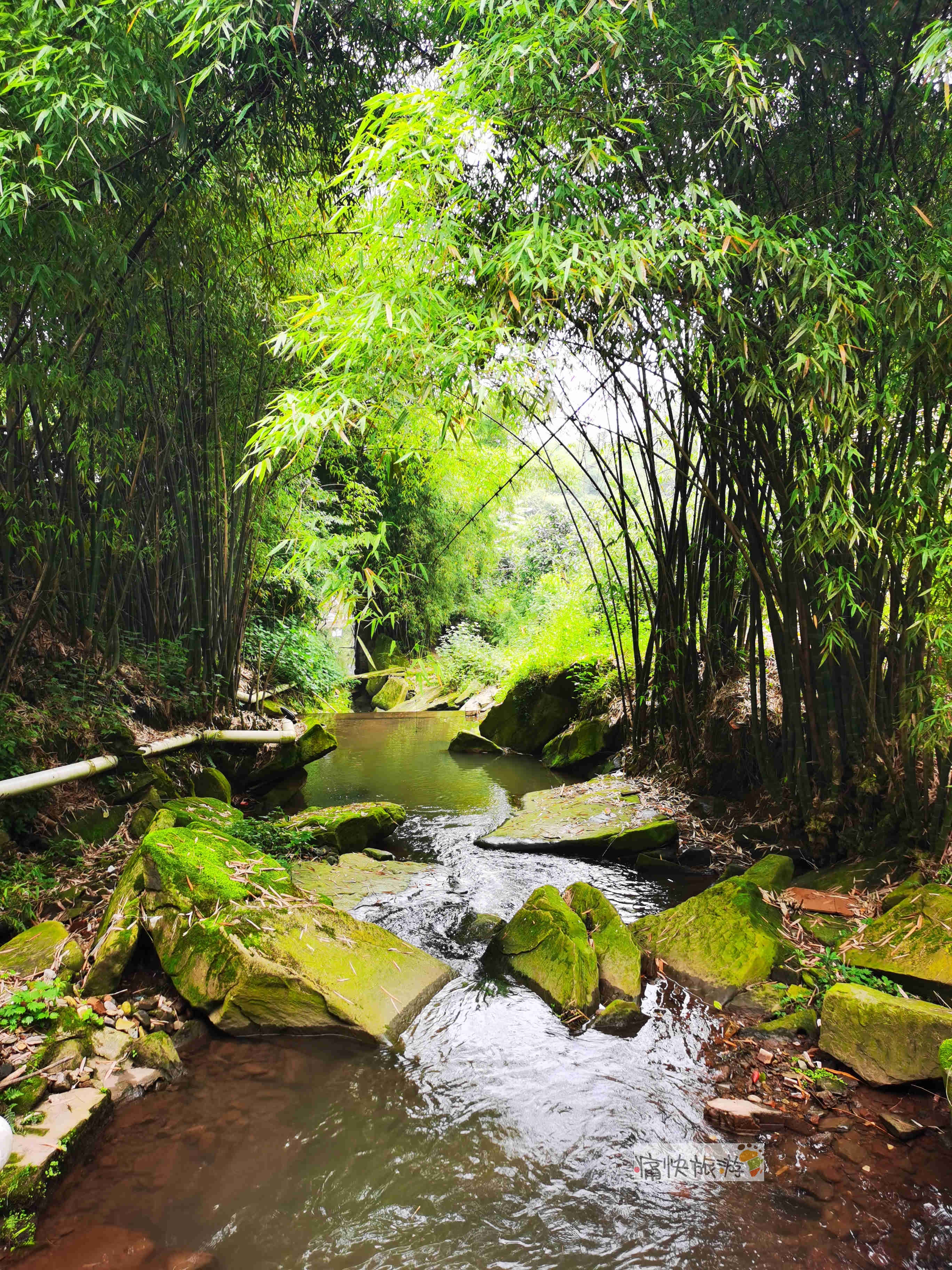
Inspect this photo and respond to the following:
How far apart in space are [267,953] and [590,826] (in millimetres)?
2285

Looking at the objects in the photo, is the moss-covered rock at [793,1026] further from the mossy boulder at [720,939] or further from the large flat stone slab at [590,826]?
the large flat stone slab at [590,826]

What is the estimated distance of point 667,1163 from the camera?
1706 mm

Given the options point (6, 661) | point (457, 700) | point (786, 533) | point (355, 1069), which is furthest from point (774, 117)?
point (457, 700)

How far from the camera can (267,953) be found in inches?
92.2

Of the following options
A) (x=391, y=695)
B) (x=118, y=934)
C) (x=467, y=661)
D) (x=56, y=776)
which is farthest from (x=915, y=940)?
(x=391, y=695)

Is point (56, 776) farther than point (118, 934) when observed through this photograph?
Yes

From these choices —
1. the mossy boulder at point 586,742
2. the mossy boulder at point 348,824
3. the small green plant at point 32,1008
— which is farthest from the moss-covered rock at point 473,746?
the small green plant at point 32,1008

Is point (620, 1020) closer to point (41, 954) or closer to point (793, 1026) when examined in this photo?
point (793, 1026)

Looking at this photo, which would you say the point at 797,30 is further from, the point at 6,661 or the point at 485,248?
the point at 6,661

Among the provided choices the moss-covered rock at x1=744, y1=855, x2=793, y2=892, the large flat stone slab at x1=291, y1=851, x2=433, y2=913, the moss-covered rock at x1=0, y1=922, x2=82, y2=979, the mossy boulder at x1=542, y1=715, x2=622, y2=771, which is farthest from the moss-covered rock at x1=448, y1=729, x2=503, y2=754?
the moss-covered rock at x1=0, y1=922, x2=82, y2=979

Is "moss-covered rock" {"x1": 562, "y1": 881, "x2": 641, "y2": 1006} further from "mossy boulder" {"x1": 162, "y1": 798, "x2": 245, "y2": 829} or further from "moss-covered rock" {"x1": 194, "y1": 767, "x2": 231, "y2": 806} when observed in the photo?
"moss-covered rock" {"x1": 194, "y1": 767, "x2": 231, "y2": 806}

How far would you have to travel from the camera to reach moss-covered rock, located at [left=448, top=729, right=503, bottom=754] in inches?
292

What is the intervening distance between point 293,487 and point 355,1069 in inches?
205

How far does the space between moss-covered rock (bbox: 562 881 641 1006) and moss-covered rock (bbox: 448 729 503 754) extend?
4471mm
